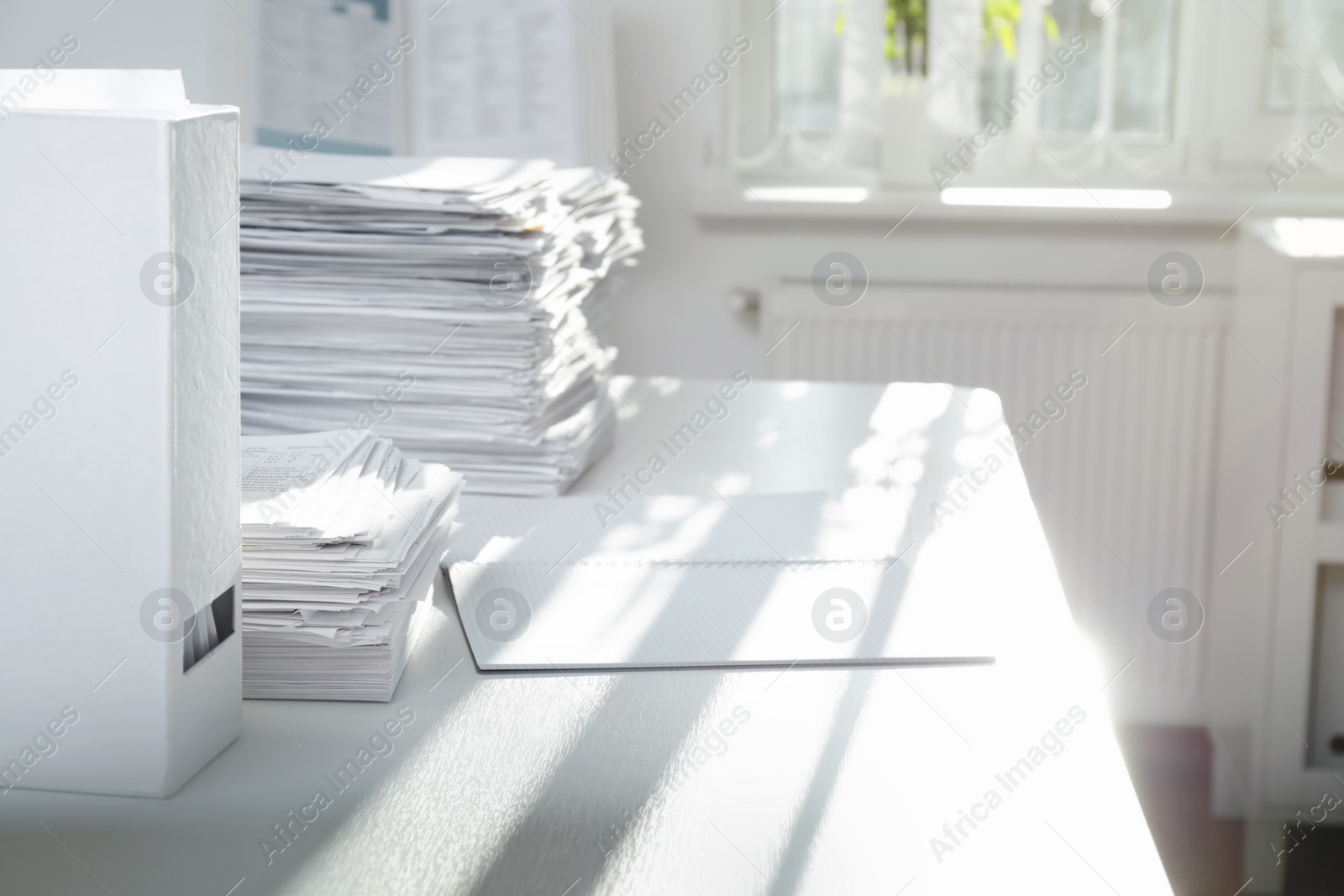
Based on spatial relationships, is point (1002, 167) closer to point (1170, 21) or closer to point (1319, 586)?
point (1170, 21)

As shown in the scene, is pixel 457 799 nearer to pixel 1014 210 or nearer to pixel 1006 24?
pixel 1014 210

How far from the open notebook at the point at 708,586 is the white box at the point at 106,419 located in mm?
211

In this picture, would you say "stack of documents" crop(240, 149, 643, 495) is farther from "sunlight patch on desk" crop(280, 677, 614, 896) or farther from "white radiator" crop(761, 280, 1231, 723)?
"white radiator" crop(761, 280, 1231, 723)

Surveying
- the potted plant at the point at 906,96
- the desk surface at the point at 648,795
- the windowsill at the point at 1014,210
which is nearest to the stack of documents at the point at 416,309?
the desk surface at the point at 648,795

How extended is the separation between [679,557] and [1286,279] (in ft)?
4.91

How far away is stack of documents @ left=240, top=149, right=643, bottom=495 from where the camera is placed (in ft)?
3.29

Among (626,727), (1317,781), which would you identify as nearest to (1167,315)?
(1317,781)

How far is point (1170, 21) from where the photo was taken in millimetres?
2404

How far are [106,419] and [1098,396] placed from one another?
2090 mm

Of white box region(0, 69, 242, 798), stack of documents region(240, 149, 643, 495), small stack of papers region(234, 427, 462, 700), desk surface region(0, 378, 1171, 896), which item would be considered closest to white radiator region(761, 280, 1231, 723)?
stack of documents region(240, 149, 643, 495)

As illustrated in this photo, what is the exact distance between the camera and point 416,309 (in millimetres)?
1031

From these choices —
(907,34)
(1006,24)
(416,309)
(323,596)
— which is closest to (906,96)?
(907,34)

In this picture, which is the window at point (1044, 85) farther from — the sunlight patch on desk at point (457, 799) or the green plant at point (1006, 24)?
the sunlight patch on desk at point (457, 799)

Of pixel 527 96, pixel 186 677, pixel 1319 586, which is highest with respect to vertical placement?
pixel 527 96
